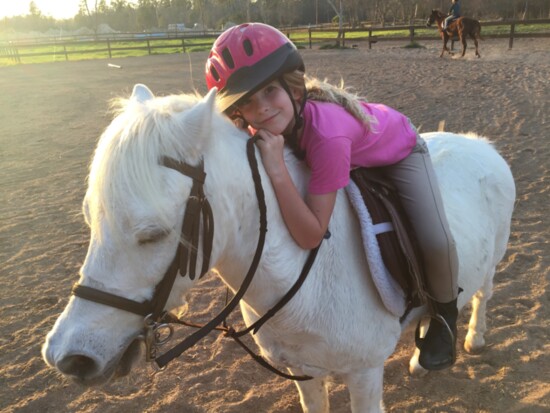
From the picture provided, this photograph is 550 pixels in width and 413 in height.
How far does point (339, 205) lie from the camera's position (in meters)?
1.96

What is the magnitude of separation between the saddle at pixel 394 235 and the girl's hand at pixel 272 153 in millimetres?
529

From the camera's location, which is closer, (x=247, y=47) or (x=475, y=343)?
(x=247, y=47)

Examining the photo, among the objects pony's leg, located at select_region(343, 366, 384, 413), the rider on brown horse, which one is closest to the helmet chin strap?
pony's leg, located at select_region(343, 366, 384, 413)


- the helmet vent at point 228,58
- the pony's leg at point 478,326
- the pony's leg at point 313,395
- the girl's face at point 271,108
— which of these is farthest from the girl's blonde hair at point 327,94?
the pony's leg at point 478,326

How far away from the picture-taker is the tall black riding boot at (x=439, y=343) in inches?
89.0

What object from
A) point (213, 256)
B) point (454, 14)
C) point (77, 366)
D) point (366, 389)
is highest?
point (454, 14)

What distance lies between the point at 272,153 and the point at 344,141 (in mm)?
310

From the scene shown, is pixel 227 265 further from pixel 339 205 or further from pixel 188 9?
pixel 188 9

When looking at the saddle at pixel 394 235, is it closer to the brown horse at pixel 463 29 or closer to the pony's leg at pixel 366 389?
the pony's leg at pixel 366 389

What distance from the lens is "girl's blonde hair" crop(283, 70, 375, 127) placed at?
1847 mm

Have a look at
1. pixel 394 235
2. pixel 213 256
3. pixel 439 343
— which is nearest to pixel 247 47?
pixel 213 256

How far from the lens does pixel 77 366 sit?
1329mm

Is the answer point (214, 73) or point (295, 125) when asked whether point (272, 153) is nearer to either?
Answer: point (295, 125)

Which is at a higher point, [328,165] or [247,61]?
[247,61]
